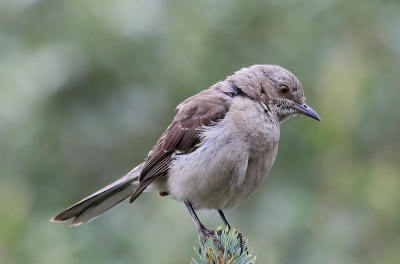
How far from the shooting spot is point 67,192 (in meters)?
7.04

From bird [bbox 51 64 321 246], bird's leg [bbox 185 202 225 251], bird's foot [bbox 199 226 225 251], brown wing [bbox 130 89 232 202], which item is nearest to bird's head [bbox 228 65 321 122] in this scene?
bird [bbox 51 64 321 246]

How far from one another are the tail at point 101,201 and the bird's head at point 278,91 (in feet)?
4.29

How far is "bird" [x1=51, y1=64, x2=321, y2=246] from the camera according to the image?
591cm

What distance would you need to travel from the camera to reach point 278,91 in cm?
643

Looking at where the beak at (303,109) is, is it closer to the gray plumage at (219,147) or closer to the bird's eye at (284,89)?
the gray plumage at (219,147)

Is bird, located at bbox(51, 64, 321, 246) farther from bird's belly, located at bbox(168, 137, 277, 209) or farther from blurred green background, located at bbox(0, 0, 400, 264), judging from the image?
blurred green background, located at bbox(0, 0, 400, 264)

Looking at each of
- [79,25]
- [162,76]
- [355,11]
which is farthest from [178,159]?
[355,11]

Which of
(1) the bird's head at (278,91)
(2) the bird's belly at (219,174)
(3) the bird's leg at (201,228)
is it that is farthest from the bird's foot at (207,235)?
(1) the bird's head at (278,91)

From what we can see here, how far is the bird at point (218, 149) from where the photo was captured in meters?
5.91

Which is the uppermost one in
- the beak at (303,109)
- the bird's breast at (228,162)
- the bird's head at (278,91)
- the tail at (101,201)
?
the bird's head at (278,91)

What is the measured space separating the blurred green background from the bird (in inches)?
10.2

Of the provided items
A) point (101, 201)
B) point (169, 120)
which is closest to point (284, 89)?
point (169, 120)

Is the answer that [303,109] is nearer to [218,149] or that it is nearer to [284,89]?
[284,89]

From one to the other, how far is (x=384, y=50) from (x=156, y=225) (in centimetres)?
308
